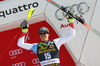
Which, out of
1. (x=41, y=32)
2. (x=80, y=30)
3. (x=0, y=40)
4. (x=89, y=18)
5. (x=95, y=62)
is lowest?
(x=95, y=62)

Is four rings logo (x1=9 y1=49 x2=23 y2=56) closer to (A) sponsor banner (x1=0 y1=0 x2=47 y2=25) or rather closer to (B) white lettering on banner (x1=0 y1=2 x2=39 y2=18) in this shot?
(A) sponsor banner (x1=0 y1=0 x2=47 y2=25)

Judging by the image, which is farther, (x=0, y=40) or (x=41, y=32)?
(x=0, y=40)

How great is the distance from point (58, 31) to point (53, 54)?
4.45 feet

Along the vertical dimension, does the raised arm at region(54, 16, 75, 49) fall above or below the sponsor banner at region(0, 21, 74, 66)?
above

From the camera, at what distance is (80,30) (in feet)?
11.7

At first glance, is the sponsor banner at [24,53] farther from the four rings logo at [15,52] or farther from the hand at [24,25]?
the hand at [24,25]

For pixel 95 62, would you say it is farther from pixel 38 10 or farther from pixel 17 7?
pixel 17 7

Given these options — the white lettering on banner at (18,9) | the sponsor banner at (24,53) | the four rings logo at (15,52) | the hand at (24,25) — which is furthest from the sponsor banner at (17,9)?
the hand at (24,25)

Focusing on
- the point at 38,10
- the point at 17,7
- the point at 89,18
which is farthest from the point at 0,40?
the point at 89,18

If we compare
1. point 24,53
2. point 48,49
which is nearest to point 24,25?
point 48,49

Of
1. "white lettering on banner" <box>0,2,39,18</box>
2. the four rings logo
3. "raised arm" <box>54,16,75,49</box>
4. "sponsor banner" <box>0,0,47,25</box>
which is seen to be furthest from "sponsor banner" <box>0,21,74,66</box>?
"raised arm" <box>54,16,75,49</box>

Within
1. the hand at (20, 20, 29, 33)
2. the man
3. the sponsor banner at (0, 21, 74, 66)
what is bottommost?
the sponsor banner at (0, 21, 74, 66)

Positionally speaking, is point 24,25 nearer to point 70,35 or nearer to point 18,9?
point 70,35

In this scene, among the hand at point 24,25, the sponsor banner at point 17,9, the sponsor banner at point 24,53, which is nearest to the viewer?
the hand at point 24,25
